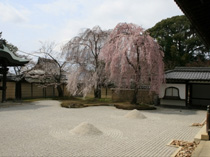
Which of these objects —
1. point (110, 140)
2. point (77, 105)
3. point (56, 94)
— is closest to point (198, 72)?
point (77, 105)

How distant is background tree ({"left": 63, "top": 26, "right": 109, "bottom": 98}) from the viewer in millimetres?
16883

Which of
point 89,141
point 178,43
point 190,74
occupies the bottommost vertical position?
point 89,141

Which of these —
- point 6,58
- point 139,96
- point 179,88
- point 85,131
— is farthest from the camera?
point 139,96

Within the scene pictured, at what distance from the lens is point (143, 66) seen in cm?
1389

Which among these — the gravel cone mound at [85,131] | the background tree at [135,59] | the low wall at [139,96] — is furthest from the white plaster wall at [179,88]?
the gravel cone mound at [85,131]

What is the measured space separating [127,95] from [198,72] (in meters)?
5.97

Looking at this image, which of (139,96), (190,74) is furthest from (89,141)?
(190,74)

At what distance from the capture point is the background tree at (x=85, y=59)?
1688 centimetres

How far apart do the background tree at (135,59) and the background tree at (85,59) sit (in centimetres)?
294

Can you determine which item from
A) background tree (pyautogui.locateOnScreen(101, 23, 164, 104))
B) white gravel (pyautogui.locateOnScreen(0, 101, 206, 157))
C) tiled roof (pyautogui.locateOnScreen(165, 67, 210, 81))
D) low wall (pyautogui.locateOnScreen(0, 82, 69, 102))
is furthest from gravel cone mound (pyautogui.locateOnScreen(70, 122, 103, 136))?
low wall (pyautogui.locateOnScreen(0, 82, 69, 102))

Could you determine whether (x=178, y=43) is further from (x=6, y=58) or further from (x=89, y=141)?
(x=89, y=141)

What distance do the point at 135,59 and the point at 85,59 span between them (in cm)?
519

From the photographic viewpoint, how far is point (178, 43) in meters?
27.1

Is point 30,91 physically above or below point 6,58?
below
